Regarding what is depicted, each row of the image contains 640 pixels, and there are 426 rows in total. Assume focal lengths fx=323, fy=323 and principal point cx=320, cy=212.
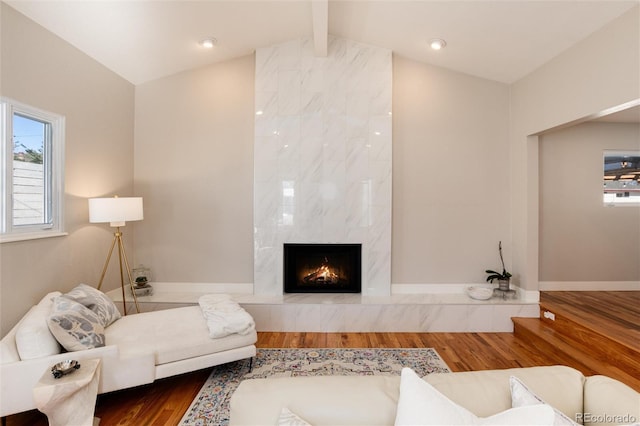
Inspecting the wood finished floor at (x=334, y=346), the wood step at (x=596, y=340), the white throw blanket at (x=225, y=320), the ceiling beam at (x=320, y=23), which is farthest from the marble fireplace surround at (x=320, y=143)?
the wood step at (x=596, y=340)

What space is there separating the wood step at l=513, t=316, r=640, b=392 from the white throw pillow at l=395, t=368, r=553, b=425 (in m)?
2.36

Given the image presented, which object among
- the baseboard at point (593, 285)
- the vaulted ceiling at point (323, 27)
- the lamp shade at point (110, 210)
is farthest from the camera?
the baseboard at point (593, 285)

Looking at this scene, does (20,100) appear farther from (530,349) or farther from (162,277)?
(530,349)

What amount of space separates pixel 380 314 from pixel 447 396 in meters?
2.56

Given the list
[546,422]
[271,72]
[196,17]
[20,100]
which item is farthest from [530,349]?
[20,100]

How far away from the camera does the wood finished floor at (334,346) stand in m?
2.17

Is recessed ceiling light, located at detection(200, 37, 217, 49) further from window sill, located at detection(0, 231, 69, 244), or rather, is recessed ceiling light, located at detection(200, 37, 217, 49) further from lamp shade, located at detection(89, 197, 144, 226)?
window sill, located at detection(0, 231, 69, 244)

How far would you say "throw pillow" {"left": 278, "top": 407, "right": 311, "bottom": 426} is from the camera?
1024mm

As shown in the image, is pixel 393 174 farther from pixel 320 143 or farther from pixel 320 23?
pixel 320 23

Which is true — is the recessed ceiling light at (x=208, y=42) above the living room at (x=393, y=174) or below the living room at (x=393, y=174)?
above

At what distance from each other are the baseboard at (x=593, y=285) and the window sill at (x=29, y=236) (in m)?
5.67

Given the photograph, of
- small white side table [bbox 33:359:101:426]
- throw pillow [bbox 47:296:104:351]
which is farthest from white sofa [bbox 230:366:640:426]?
throw pillow [bbox 47:296:104:351]
